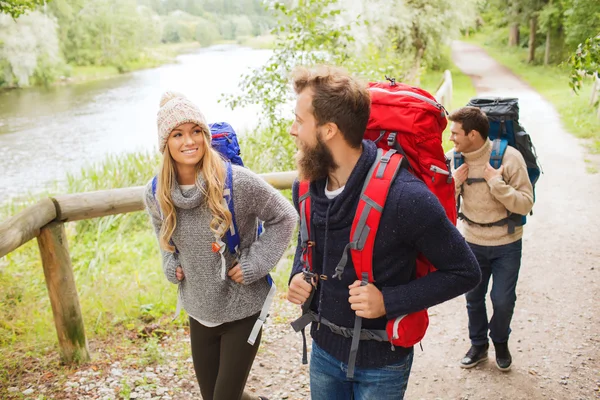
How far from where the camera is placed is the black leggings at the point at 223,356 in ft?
7.58

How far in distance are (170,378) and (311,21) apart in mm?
4208

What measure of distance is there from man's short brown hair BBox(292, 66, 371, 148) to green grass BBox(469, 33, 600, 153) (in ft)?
8.44

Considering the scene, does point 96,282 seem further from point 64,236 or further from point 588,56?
point 588,56

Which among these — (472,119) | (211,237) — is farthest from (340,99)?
(472,119)

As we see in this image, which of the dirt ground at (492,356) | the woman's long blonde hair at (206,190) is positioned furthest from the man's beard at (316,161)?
the dirt ground at (492,356)

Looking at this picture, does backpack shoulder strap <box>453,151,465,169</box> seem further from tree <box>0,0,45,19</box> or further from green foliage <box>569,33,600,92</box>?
tree <box>0,0,45,19</box>

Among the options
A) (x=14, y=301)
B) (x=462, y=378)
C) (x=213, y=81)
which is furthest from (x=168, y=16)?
(x=462, y=378)

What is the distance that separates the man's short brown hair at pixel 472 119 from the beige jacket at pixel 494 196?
118 millimetres

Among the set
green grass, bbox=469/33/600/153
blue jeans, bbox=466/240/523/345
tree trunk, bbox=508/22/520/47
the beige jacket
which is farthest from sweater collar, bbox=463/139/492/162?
tree trunk, bbox=508/22/520/47

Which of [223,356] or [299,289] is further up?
[299,289]

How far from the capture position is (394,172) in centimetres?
161

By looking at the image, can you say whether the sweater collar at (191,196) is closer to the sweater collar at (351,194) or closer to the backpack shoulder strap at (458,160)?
the sweater collar at (351,194)

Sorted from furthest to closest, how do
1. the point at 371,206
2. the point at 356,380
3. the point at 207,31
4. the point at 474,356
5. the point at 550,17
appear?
1. the point at 550,17
2. the point at 207,31
3. the point at 474,356
4. the point at 356,380
5. the point at 371,206

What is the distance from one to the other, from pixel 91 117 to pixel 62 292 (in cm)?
1718
